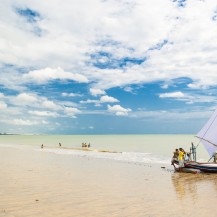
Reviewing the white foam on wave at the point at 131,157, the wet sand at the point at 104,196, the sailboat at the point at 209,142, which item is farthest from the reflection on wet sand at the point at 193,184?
the white foam on wave at the point at 131,157

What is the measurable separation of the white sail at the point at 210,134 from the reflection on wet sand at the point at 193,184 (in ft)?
10.7

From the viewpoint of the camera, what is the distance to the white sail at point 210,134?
90.2ft

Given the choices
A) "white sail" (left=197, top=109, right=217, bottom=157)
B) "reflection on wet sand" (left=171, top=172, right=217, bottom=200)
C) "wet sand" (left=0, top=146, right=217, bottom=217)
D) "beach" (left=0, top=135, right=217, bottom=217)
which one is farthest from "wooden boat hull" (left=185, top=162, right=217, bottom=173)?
"wet sand" (left=0, top=146, right=217, bottom=217)

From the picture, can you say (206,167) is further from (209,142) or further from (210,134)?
(210,134)

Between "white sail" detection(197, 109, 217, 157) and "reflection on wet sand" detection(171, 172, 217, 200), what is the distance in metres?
3.26

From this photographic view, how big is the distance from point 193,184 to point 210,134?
823 centimetres

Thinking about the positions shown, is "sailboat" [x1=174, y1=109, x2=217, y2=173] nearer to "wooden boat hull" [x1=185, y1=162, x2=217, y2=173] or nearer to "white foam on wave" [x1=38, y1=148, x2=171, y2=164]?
"wooden boat hull" [x1=185, y1=162, x2=217, y2=173]

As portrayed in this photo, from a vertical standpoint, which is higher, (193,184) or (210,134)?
(210,134)

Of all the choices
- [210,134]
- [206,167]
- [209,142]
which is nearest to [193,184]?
[206,167]

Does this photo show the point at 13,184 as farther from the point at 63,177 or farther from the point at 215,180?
the point at 215,180

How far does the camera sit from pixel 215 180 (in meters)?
23.2

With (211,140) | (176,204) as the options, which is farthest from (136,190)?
(211,140)

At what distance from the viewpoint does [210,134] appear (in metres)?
28.0

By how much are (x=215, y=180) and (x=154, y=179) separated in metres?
4.91
